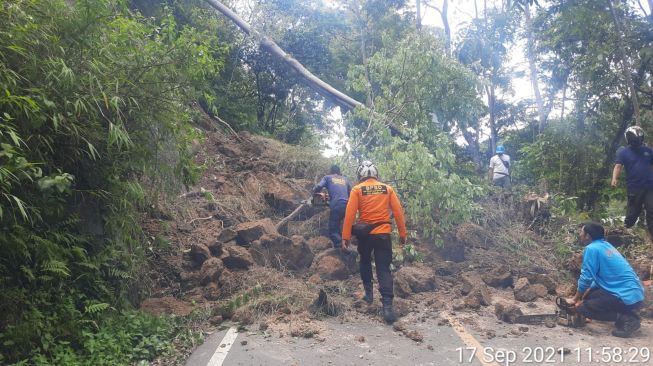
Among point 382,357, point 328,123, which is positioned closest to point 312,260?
point 382,357

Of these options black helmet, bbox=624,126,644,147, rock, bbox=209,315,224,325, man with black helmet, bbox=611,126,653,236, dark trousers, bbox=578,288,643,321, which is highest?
black helmet, bbox=624,126,644,147

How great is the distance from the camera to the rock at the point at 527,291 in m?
6.52

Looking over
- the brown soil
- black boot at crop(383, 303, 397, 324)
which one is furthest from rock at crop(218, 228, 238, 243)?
black boot at crop(383, 303, 397, 324)

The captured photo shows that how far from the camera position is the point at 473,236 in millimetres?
9109

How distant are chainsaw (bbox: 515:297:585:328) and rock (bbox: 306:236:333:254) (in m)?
3.62

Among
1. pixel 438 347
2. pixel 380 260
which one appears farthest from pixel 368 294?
pixel 438 347

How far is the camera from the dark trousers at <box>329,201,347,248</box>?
8.20 m

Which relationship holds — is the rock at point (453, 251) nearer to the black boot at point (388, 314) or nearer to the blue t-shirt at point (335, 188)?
the blue t-shirt at point (335, 188)

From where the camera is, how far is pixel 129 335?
16.1 ft

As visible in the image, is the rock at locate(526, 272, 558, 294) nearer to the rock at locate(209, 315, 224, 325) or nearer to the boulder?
the boulder

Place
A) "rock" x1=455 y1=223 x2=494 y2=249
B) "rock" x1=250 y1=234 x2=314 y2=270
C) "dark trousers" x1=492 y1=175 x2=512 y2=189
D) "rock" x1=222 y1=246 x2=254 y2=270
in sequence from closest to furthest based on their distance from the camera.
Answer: "rock" x1=222 y1=246 x2=254 y2=270 → "rock" x1=250 y1=234 x2=314 y2=270 → "rock" x1=455 y1=223 x2=494 y2=249 → "dark trousers" x1=492 y1=175 x2=512 y2=189

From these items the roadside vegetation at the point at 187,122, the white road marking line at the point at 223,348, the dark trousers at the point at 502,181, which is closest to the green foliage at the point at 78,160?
the roadside vegetation at the point at 187,122

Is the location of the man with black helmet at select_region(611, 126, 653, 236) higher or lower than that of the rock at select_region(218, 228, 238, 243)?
higher

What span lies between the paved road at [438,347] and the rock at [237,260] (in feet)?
5.96
